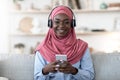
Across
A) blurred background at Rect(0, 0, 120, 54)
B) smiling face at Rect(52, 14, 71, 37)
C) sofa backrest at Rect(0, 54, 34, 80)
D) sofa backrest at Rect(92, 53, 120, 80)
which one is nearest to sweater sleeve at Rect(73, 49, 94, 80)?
sofa backrest at Rect(92, 53, 120, 80)

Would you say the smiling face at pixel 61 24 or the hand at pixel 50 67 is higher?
the smiling face at pixel 61 24

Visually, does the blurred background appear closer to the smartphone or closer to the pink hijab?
the pink hijab

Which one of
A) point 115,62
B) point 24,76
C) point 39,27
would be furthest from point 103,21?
point 24,76

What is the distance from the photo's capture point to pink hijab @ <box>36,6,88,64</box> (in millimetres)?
1951

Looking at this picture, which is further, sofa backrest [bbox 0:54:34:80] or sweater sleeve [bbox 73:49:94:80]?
sofa backrest [bbox 0:54:34:80]

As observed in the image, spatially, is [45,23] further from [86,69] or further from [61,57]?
[61,57]

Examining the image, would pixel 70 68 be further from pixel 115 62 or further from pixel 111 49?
pixel 111 49

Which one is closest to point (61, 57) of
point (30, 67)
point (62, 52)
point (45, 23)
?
point (62, 52)

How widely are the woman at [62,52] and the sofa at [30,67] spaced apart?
13 centimetres

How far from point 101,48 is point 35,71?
237cm

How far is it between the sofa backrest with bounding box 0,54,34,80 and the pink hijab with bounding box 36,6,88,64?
18 cm

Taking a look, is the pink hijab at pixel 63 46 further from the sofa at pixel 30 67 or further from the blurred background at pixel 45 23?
the blurred background at pixel 45 23

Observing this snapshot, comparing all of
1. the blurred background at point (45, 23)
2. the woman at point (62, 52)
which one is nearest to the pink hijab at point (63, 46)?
the woman at point (62, 52)

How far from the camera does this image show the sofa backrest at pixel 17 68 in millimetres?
2061
